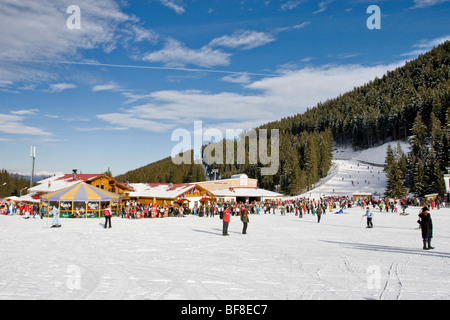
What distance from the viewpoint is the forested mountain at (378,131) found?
6444 cm

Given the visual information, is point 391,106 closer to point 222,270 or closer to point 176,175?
point 176,175

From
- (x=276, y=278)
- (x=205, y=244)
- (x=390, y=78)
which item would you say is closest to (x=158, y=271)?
(x=276, y=278)

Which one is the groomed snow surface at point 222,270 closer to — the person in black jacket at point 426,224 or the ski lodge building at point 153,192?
the person in black jacket at point 426,224

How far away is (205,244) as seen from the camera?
11.8 meters

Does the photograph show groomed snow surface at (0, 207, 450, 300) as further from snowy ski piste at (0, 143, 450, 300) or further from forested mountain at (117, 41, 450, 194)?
forested mountain at (117, 41, 450, 194)

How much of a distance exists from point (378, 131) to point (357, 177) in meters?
37.5

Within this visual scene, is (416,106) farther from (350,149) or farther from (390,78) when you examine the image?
(390,78)

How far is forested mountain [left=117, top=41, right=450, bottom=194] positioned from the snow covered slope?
3.58 metres

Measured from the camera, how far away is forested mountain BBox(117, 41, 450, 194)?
64.4 metres

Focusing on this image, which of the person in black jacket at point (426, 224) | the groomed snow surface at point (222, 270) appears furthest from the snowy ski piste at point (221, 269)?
the person in black jacket at point (426, 224)

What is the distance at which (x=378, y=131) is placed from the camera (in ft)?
339

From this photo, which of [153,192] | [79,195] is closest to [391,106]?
[153,192]

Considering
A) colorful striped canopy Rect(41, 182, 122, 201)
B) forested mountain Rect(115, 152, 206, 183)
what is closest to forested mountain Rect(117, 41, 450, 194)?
forested mountain Rect(115, 152, 206, 183)

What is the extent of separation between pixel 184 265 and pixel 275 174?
70.8 meters
